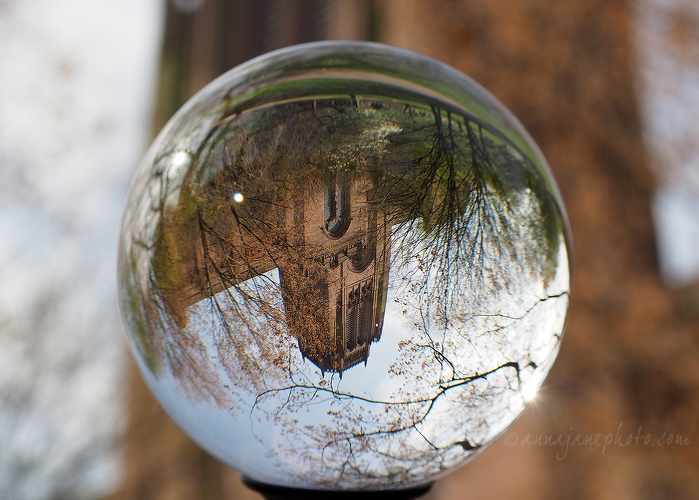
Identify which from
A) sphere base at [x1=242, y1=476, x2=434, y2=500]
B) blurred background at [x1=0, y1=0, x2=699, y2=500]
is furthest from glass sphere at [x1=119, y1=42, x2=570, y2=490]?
blurred background at [x1=0, y1=0, x2=699, y2=500]

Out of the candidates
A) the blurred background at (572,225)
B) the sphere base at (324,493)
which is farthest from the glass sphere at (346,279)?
the blurred background at (572,225)

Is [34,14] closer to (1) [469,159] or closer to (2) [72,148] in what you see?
(2) [72,148]

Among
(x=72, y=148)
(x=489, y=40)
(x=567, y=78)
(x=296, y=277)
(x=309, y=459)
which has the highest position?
(x=72, y=148)

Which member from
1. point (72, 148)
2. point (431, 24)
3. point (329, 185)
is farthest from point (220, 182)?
point (72, 148)

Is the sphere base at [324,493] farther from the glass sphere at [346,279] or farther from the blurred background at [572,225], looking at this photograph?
the blurred background at [572,225]

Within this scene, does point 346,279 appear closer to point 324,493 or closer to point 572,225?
point 324,493

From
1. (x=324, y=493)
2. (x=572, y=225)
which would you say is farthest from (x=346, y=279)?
(x=572, y=225)

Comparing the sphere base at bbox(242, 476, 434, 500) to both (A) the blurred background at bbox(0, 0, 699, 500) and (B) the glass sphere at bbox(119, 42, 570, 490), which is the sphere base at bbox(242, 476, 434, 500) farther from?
(A) the blurred background at bbox(0, 0, 699, 500)
